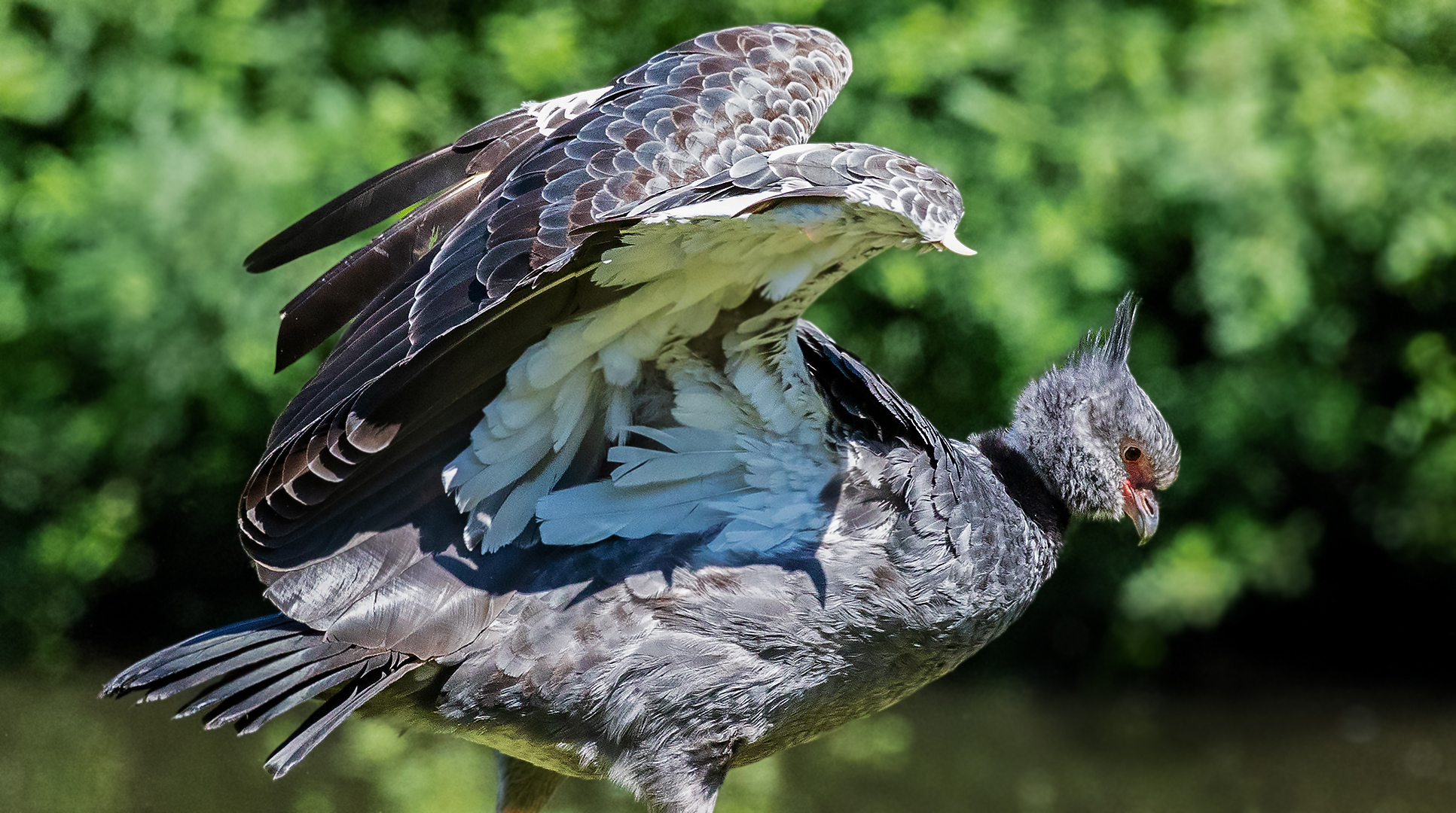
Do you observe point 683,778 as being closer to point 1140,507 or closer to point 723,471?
point 723,471

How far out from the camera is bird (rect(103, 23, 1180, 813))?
2314 millimetres

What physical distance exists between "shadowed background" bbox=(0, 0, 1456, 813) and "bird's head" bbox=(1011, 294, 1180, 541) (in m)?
1.77

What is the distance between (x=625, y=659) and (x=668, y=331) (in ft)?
1.99

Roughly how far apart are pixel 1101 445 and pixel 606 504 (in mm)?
1079

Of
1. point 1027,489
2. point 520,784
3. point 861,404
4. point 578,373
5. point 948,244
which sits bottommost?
point 520,784

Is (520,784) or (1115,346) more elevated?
(1115,346)

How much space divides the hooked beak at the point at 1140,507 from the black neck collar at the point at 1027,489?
12 centimetres

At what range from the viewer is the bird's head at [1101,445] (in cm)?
299

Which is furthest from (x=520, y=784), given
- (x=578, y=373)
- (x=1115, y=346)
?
(x=1115, y=346)

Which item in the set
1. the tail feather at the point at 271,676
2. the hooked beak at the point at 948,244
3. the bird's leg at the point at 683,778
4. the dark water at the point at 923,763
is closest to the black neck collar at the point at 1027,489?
the bird's leg at the point at 683,778

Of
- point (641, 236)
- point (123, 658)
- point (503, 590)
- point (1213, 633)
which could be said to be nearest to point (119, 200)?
point (123, 658)

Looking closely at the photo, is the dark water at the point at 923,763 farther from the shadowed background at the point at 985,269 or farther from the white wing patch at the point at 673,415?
the white wing patch at the point at 673,415

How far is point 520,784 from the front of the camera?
3072 millimetres

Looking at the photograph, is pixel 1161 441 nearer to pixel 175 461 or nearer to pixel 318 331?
pixel 318 331
